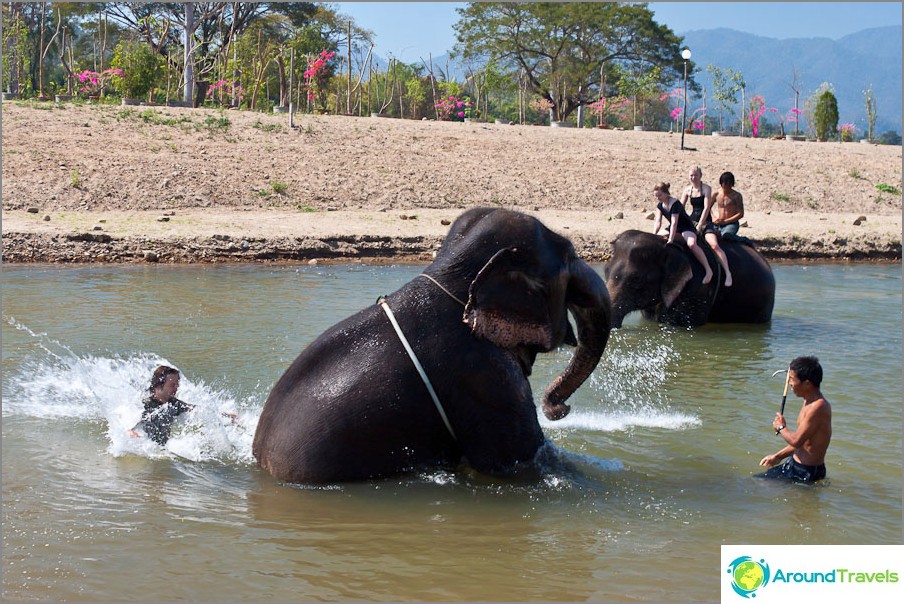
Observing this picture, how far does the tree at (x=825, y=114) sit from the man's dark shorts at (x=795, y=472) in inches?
1439

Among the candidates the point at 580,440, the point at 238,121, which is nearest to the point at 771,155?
the point at 238,121

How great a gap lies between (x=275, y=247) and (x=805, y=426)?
11262 millimetres

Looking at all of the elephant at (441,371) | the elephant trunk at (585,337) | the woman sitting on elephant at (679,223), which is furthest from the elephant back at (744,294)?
the elephant at (441,371)

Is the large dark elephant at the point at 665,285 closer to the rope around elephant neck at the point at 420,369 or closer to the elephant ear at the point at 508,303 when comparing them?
the elephant ear at the point at 508,303

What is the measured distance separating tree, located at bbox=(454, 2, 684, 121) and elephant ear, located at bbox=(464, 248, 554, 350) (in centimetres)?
3963

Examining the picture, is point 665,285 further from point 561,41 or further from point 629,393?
point 561,41

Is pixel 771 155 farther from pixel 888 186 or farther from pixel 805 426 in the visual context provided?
pixel 805 426

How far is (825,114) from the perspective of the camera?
39906 mm

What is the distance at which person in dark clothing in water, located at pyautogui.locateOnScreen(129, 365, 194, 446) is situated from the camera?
639 centimetres

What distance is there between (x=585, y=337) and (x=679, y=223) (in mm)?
5626

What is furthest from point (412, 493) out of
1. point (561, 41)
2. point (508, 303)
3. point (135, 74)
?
point (561, 41)

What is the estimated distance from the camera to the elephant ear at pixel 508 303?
5.13 meters

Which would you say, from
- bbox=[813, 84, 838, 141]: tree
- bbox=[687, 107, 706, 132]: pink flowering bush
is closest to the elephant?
bbox=[687, 107, 706, 132]: pink flowering bush

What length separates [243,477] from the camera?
5.74m
